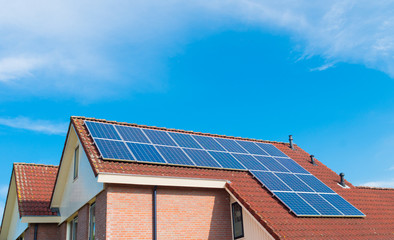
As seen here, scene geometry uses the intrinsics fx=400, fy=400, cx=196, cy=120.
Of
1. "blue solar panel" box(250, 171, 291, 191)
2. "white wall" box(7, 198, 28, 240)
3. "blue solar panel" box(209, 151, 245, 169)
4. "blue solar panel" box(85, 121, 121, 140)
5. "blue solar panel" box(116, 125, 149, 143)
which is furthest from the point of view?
"white wall" box(7, 198, 28, 240)

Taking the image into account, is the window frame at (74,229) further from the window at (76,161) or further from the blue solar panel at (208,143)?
the blue solar panel at (208,143)

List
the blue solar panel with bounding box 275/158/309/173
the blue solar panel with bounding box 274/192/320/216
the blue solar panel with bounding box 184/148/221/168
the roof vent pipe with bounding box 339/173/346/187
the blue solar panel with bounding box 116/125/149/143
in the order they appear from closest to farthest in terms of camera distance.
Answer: the blue solar panel with bounding box 274/192/320/216, the blue solar panel with bounding box 184/148/221/168, the blue solar panel with bounding box 116/125/149/143, the blue solar panel with bounding box 275/158/309/173, the roof vent pipe with bounding box 339/173/346/187

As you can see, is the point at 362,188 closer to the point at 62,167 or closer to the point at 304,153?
the point at 304,153

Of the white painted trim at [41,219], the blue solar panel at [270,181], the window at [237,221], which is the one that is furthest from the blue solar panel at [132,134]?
the white painted trim at [41,219]

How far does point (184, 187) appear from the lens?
1452cm

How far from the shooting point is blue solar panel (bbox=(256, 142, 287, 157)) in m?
19.9

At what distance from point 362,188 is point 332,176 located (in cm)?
162

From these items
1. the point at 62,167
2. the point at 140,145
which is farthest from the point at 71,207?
the point at 140,145

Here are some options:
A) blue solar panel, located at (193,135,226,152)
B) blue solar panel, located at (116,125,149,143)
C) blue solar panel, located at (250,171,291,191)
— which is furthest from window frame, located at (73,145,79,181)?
blue solar panel, located at (250,171,291,191)

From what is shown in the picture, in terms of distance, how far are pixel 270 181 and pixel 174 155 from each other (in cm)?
402

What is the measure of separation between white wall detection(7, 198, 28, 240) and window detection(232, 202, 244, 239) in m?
11.5

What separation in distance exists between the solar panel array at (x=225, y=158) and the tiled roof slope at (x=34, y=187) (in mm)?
6044

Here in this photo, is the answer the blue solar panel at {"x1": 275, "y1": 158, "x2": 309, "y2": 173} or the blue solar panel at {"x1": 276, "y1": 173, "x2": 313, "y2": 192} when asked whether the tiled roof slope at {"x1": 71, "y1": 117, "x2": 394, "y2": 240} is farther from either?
the blue solar panel at {"x1": 275, "y1": 158, "x2": 309, "y2": 173}

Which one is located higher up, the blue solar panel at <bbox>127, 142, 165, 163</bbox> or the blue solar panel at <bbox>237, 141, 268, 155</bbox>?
the blue solar panel at <bbox>237, 141, 268, 155</bbox>
